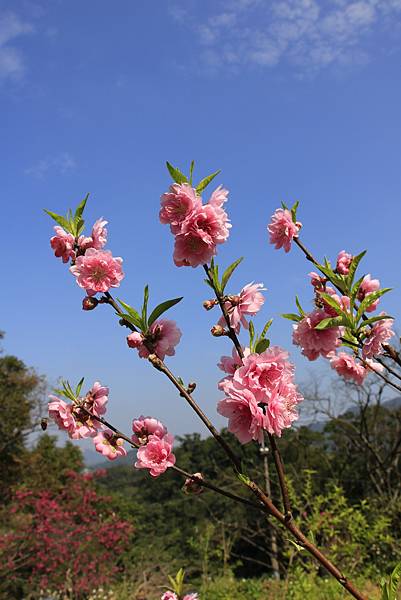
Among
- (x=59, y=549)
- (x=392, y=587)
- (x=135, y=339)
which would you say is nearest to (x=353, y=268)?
(x=135, y=339)

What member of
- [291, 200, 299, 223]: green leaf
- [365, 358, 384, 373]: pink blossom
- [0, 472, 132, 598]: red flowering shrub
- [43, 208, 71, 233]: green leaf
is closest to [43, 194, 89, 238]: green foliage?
[43, 208, 71, 233]: green leaf

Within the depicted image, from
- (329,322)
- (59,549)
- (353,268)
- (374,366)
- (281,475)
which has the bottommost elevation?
(281,475)

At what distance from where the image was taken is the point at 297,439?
1175 centimetres

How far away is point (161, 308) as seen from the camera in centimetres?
106

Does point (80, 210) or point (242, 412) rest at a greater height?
point (80, 210)

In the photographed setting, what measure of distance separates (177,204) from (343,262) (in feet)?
2.52

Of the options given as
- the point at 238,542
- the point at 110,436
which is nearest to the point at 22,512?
the point at 238,542

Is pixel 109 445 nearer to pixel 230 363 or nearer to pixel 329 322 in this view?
pixel 230 363

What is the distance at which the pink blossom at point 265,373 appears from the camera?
899mm

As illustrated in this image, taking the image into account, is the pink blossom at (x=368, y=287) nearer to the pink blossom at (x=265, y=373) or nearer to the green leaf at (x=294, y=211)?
the green leaf at (x=294, y=211)

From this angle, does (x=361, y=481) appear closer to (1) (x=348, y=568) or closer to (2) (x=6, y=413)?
(1) (x=348, y=568)

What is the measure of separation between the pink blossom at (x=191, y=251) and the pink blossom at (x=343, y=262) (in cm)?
68

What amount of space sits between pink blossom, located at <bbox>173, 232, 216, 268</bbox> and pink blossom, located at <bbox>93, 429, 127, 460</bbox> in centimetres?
49

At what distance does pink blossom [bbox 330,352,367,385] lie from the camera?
1803mm
